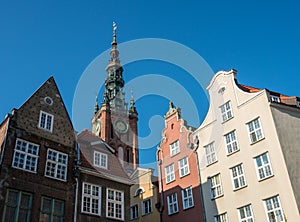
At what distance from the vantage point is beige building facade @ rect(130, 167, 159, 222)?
34.1 meters

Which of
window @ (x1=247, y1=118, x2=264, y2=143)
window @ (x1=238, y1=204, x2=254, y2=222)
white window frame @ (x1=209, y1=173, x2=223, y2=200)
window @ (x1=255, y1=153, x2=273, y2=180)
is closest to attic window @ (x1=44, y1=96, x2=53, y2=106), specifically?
white window frame @ (x1=209, y1=173, x2=223, y2=200)

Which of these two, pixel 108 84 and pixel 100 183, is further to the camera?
pixel 108 84

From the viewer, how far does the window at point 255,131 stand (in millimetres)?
25548

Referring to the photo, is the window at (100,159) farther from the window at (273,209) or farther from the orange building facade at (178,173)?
the window at (273,209)

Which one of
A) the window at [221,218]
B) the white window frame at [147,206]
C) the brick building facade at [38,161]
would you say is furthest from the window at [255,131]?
the white window frame at [147,206]

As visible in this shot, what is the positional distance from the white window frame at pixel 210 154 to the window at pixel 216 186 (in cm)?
137

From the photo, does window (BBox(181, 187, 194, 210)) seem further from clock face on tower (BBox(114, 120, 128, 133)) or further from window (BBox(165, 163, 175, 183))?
clock face on tower (BBox(114, 120, 128, 133))

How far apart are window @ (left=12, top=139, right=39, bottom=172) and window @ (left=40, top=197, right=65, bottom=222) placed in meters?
2.19

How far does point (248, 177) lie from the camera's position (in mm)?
25234

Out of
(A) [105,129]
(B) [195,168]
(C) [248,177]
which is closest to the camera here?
(C) [248,177]

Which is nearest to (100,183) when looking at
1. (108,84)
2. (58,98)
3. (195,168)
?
(58,98)

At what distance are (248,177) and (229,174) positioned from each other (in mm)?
2017

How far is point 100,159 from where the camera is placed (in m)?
27.0

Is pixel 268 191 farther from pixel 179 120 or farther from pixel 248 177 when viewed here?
pixel 179 120
